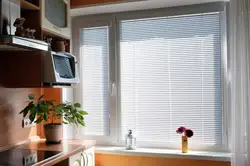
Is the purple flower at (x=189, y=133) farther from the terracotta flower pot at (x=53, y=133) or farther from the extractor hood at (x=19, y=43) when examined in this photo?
the extractor hood at (x=19, y=43)

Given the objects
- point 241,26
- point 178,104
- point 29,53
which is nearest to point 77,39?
point 29,53

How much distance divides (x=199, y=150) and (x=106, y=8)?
158cm

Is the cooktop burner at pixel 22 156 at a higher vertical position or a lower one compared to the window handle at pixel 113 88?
lower

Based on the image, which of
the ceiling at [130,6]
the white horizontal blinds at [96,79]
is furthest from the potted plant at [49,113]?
the ceiling at [130,6]

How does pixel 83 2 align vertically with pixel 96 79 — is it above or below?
above

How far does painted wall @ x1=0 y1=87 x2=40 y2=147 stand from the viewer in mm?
A: 2222

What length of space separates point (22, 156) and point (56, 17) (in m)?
1.17

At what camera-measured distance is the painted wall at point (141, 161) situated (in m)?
2.34

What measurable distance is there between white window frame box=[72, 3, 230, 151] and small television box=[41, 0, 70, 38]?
389 millimetres

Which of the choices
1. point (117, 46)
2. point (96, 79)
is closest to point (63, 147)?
point (96, 79)

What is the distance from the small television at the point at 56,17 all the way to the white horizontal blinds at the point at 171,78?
57 cm

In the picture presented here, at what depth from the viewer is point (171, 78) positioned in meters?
2.60

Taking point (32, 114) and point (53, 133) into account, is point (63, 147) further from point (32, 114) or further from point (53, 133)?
point (32, 114)

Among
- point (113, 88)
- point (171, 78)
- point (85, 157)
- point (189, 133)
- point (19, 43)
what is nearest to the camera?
point (19, 43)
